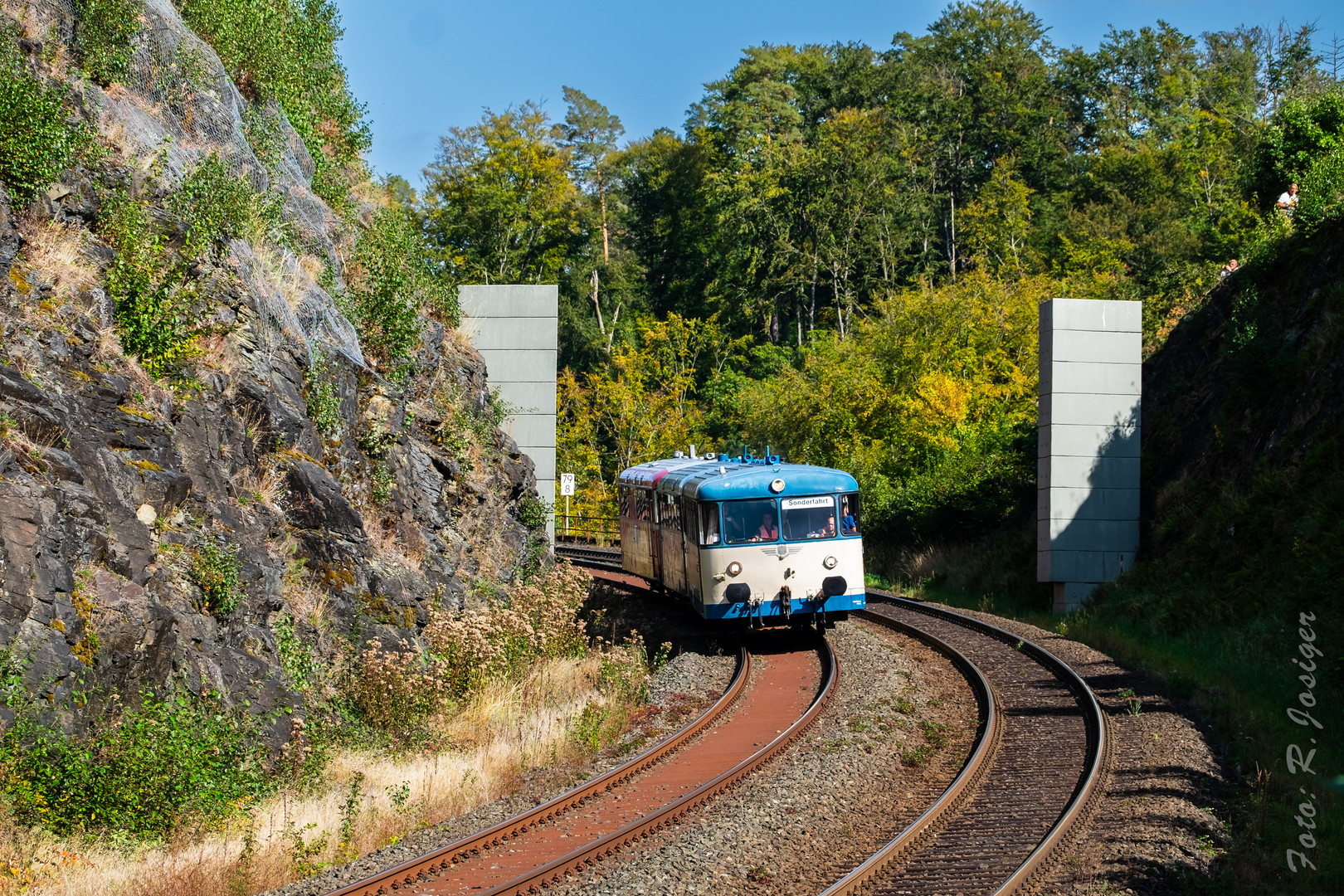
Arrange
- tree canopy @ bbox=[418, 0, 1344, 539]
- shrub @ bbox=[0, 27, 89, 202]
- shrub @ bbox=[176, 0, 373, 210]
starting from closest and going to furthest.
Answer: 1. shrub @ bbox=[0, 27, 89, 202]
2. shrub @ bbox=[176, 0, 373, 210]
3. tree canopy @ bbox=[418, 0, 1344, 539]

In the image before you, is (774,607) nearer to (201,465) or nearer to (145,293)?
(201,465)

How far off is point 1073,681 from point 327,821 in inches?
397

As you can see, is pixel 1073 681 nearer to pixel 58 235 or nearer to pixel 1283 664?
pixel 1283 664

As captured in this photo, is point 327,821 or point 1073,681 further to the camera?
point 1073,681

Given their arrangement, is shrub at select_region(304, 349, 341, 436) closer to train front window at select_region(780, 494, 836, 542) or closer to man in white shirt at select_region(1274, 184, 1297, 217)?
train front window at select_region(780, 494, 836, 542)

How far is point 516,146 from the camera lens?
5969 cm

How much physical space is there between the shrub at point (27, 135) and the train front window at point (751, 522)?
34.2 ft

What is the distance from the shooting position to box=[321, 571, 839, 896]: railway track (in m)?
8.66

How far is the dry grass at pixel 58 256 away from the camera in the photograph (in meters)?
12.3

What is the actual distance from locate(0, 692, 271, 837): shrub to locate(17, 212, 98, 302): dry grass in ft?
16.8

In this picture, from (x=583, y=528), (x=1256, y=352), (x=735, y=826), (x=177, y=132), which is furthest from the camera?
(x=583, y=528)

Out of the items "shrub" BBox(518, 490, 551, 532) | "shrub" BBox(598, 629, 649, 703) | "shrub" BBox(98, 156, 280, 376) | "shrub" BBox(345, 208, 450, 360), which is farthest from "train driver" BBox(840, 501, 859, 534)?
"shrub" BBox(98, 156, 280, 376)

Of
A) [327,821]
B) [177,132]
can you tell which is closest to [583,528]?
[177,132]

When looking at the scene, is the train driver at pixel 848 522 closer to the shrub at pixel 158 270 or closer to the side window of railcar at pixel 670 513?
the side window of railcar at pixel 670 513
